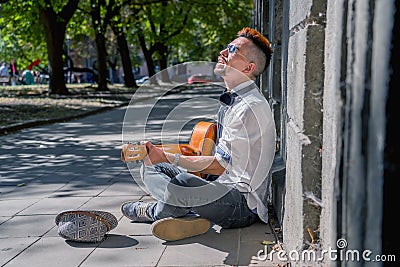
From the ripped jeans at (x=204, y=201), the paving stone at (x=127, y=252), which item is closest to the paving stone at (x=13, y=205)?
the paving stone at (x=127, y=252)

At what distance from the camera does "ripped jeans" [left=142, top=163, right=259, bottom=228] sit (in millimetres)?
4281

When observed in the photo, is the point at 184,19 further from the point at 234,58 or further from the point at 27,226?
the point at 234,58

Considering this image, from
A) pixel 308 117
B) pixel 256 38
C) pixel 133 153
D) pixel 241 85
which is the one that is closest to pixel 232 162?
pixel 241 85

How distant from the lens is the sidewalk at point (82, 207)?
3990mm

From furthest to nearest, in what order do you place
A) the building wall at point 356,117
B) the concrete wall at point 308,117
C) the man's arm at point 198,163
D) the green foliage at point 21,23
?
the green foliage at point 21,23
the man's arm at point 198,163
the concrete wall at point 308,117
the building wall at point 356,117

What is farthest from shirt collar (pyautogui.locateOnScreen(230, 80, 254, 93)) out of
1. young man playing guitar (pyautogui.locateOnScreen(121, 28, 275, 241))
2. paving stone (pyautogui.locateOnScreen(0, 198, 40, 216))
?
paving stone (pyautogui.locateOnScreen(0, 198, 40, 216))

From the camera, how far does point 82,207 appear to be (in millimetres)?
5484

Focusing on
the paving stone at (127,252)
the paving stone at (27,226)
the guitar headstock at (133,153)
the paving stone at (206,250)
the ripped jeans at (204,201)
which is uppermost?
the guitar headstock at (133,153)

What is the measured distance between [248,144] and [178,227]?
0.76m

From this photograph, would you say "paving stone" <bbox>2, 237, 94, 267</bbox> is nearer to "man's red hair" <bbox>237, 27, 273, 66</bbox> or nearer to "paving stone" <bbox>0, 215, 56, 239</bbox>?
"paving stone" <bbox>0, 215, 56, 239</bbox>

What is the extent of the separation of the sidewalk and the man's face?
1.19m

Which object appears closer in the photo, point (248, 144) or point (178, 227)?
point (248, 144)

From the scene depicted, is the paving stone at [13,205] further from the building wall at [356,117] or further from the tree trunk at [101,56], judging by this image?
the tree trunk at [101,56]

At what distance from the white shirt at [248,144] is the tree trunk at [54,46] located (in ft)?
72.9
